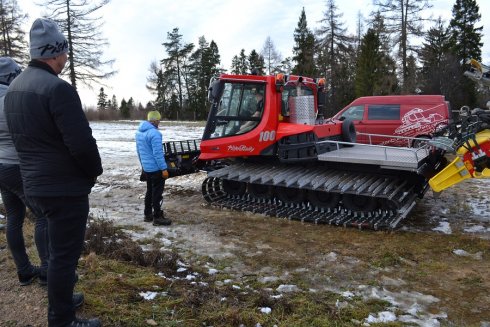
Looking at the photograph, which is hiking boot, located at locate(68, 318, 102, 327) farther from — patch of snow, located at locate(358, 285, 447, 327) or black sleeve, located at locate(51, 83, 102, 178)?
patch of snow, located at locate(358, 285, 447, 327)

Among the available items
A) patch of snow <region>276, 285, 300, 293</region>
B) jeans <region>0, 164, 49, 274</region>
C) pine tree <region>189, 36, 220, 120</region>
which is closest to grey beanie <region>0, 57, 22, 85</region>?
jeans <region>0, 164, 49, 274</region>

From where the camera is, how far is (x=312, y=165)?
303 inches

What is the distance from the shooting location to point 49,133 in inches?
108

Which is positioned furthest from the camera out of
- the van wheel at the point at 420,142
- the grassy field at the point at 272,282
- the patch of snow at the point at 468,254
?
the van wheel at the point at 420,142

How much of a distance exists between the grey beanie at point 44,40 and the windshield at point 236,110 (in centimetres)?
508

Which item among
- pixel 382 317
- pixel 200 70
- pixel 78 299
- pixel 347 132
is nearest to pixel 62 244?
pixel 78 299

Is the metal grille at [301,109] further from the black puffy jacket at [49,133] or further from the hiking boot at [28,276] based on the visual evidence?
the black puffy jacket at [49,133]

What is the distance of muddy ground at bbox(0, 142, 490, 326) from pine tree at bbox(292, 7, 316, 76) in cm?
3287

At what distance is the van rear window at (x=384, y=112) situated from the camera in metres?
12.7

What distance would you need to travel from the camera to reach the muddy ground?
3.97 metres

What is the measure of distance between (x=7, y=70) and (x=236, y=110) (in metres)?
4.53

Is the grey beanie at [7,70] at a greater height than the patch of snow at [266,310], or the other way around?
the grey beanie at [7,70]

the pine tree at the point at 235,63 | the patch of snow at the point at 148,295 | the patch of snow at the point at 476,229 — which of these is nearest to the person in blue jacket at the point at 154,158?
the patch of snow at the point at 148,295

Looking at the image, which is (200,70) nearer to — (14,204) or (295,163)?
(295,163)
